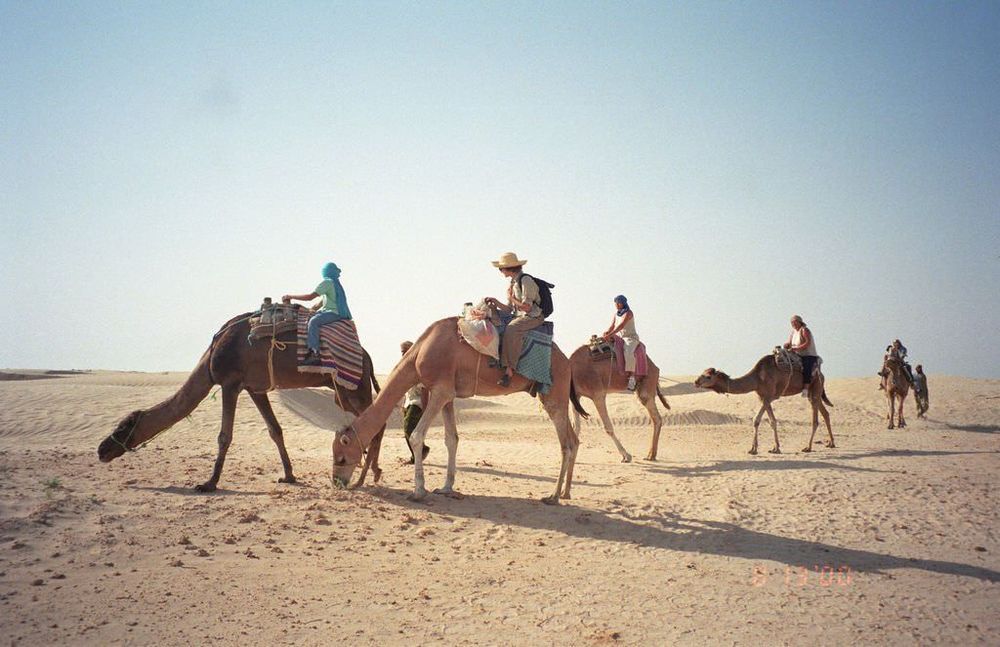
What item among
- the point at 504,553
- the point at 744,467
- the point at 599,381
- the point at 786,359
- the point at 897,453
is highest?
the point at 786,359

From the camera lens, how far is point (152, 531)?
6.88m

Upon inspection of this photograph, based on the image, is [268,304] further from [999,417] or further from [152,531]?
[999,417]

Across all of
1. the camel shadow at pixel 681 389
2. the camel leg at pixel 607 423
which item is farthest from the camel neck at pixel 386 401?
the camel shadow at pixel 681 389

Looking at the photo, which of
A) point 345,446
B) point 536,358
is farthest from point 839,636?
point 345,446

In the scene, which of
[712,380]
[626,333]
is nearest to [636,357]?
[626,333]

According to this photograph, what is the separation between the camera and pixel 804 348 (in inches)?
608

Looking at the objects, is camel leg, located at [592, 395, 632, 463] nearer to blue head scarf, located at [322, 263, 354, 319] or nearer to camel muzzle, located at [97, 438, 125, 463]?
blue head scarf, located at [322, 263, 354, 319]

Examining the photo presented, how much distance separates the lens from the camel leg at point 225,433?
8.89 m

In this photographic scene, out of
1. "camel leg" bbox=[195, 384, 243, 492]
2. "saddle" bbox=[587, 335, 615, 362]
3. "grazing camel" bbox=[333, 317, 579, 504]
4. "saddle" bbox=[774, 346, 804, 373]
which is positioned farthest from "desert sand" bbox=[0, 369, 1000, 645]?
"saddle" bbox=[774, 346, 804, 373]

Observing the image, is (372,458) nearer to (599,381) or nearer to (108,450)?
(108,450)

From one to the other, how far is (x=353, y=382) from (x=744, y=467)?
23.7 ft

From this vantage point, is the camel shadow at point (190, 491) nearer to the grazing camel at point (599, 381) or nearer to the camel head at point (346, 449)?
the camel head at point (346, 449)

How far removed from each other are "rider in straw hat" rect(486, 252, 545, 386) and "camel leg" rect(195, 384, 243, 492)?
3928 mm

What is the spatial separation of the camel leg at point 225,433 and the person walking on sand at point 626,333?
7.26 m
